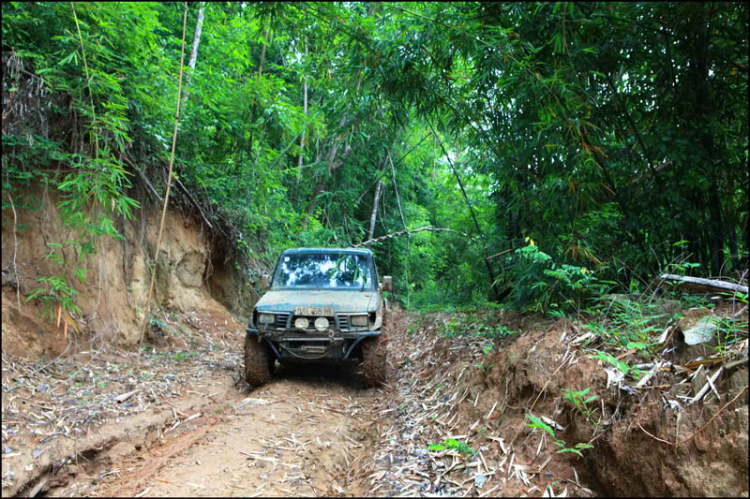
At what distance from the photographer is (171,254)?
820cm

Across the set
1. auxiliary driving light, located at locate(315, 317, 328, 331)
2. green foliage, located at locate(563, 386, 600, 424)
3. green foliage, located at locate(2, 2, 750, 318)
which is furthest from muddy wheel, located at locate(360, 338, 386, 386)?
green foliage, located at locate(563, 386, 600, 424)

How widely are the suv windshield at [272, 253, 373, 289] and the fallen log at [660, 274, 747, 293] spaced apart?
3724mm

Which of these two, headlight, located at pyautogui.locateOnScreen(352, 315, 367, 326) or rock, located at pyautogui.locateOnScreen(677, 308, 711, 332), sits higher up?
rock, located at pyautogui.locateOnScreen(677, 308, 711, 332)

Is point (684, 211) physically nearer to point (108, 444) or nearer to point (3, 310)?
point (108, 444)

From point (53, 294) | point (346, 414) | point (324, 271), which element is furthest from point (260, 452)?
point (53, 294)

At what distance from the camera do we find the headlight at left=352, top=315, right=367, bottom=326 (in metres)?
5.34

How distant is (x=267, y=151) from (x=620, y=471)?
853 cm

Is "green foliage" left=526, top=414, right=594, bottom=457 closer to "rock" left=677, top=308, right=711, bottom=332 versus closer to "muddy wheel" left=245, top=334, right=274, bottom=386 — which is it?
"rock" left=677, top=308, right=711, bottom=332

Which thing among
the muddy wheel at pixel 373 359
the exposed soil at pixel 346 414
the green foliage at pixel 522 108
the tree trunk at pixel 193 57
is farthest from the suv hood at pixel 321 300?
the tree trunk at pixel 193 57

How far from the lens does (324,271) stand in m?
6.41

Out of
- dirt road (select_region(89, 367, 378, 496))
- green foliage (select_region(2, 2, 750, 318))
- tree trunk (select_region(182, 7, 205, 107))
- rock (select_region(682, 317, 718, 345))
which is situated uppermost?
tree trunk (select_region(182, 7, 205, 107))

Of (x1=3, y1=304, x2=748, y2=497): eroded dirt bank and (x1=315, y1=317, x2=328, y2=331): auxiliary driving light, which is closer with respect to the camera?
(x1=3, y1=304, x2=748, y2=497): eroded dirt bank

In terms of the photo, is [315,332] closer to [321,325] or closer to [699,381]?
[321,325]

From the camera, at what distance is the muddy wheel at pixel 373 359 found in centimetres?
546
